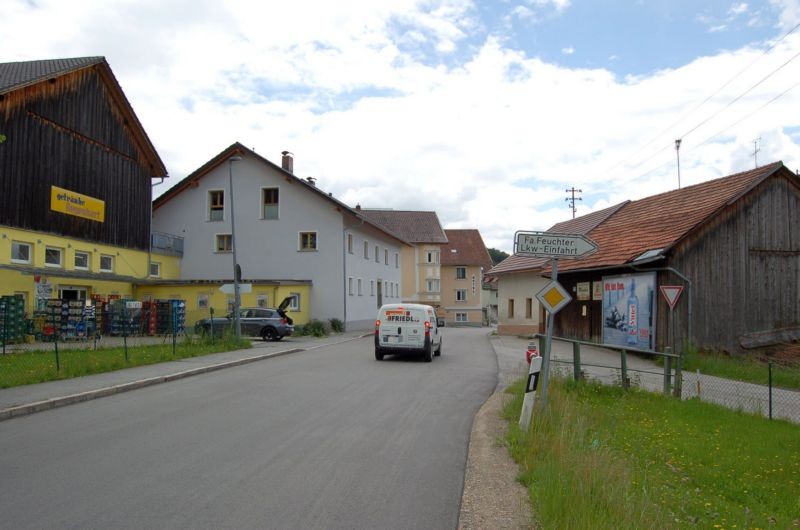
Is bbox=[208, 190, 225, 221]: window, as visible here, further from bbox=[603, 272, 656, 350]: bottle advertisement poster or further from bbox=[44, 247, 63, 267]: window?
bbox=[603, 272, 656, 350]: bottle advertisement poster

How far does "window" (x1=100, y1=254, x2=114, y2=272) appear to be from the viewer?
32.8m

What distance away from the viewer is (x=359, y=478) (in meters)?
6.59

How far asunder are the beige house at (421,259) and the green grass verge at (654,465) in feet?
197

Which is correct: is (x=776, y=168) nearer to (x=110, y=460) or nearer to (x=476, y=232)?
(x=110, y=460)

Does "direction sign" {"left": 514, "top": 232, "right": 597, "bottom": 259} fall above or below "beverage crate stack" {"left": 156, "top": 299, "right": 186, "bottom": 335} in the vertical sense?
above

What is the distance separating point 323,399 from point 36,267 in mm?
20603

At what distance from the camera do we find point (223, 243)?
41.2 meters

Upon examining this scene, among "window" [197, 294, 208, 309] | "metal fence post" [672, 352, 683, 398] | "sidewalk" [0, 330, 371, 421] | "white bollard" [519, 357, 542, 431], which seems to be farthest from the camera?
"window" [197, 294, 208, 309]

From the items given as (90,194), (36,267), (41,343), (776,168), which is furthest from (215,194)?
(776,168)

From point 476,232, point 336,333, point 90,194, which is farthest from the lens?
point 476,232

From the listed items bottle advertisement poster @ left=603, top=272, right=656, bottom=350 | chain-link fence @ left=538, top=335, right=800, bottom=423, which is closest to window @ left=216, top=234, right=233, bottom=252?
bottle advertisement poster @ left=603, top=272, right=656, bottom=350

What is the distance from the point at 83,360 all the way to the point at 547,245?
39.2 ft

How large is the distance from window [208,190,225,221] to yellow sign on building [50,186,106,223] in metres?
8.91

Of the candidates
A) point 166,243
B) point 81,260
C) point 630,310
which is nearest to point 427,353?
point 630,310
